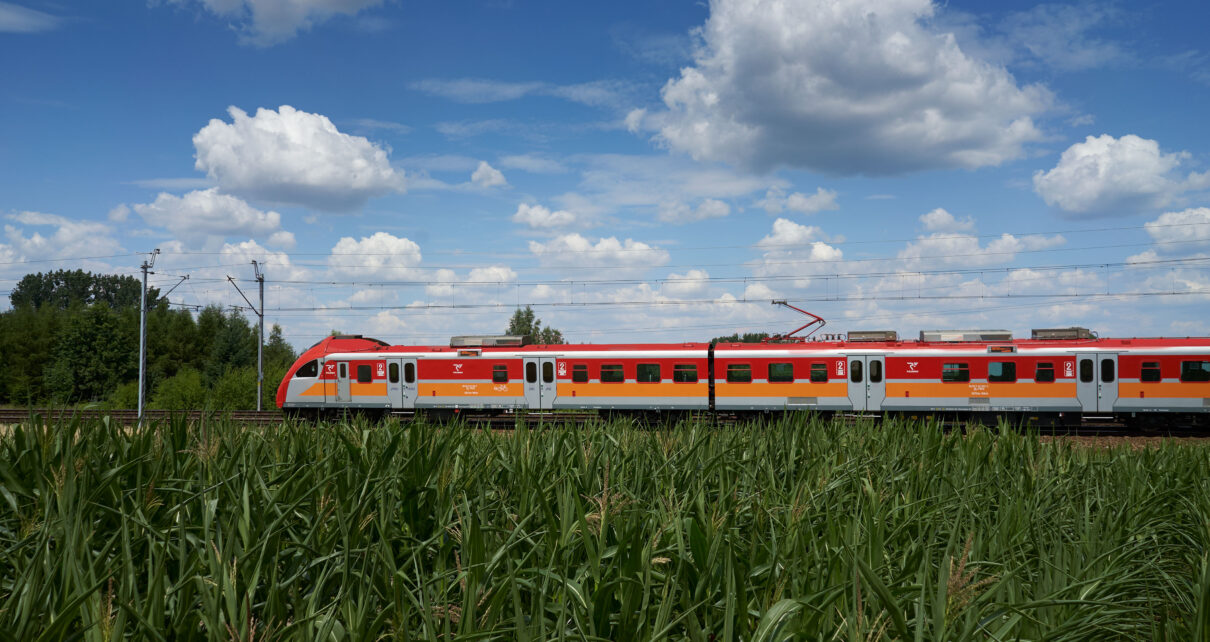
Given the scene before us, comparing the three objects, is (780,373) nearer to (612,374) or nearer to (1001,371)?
(612,374)

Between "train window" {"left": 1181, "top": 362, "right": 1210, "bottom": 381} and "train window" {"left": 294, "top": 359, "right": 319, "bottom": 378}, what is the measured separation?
26.6 metres

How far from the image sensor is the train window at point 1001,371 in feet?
65.4

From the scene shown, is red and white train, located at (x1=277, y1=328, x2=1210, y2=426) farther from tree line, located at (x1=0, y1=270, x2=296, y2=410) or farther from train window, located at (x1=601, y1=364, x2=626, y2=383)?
tree line, located at (x1=0, y1=270, x2=296, y2=410)

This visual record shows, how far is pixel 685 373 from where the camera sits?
2133cm

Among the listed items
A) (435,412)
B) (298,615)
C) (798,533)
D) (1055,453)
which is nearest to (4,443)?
(298,615)

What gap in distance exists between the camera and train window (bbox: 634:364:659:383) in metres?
21.5

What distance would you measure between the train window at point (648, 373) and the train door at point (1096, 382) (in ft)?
38.7

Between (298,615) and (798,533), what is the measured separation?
6.80ft

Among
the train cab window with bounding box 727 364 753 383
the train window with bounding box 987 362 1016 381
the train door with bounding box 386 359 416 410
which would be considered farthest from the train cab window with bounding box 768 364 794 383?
the train door with bounding box 386 359 416 410

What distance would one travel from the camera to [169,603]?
2.62 meters

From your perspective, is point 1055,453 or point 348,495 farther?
point 1055,453

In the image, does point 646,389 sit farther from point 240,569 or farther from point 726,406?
point 240,569

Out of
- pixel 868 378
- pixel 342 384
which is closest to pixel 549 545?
pixel 868 378

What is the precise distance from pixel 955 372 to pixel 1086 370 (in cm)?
342
